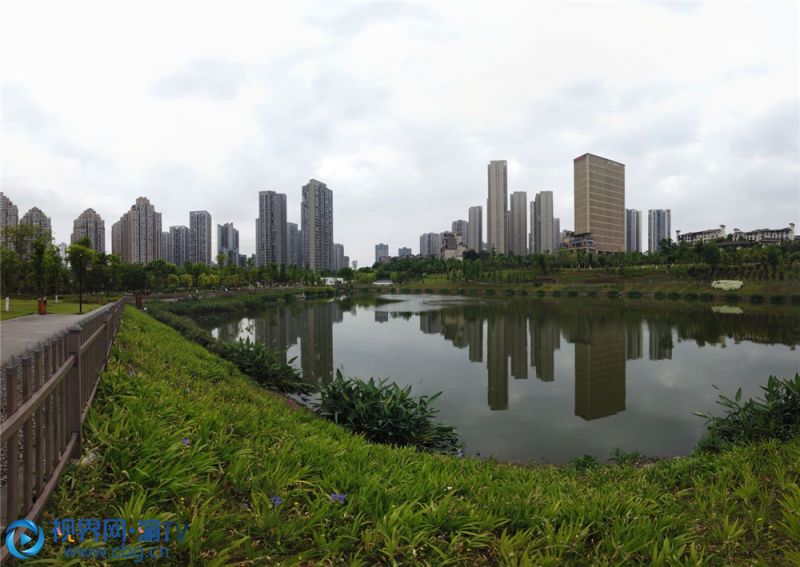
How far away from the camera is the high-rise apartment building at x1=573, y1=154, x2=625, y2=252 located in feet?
366

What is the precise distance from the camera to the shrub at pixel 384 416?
6.46 metres

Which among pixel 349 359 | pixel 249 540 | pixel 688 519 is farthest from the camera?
pixel 349 359

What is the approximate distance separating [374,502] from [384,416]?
3508 millimetres

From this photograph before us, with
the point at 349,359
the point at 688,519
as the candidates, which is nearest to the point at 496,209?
the point at 349,359

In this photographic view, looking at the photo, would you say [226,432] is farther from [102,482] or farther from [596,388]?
[596,388]

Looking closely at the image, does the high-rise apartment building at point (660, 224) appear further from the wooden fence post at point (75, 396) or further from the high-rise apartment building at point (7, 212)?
the wooden fence post at point (75, 396)

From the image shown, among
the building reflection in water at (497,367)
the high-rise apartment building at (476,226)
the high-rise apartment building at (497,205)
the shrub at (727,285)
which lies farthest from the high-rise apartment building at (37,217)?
the high-rise apartment building at (476,226)

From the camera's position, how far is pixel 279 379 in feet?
33.4

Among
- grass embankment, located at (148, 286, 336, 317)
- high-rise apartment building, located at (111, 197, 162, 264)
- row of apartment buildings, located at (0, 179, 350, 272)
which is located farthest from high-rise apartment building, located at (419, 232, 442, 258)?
grass embankment, located at (148, 286, 336, 317)

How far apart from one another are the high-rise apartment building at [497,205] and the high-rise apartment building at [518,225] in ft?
9.41

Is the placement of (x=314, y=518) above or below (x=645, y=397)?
above

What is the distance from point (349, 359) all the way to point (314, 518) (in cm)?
1260

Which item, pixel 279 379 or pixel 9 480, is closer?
pixel 9 480

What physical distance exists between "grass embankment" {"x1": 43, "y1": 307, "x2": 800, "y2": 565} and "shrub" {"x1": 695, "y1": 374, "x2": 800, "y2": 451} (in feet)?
3.78
